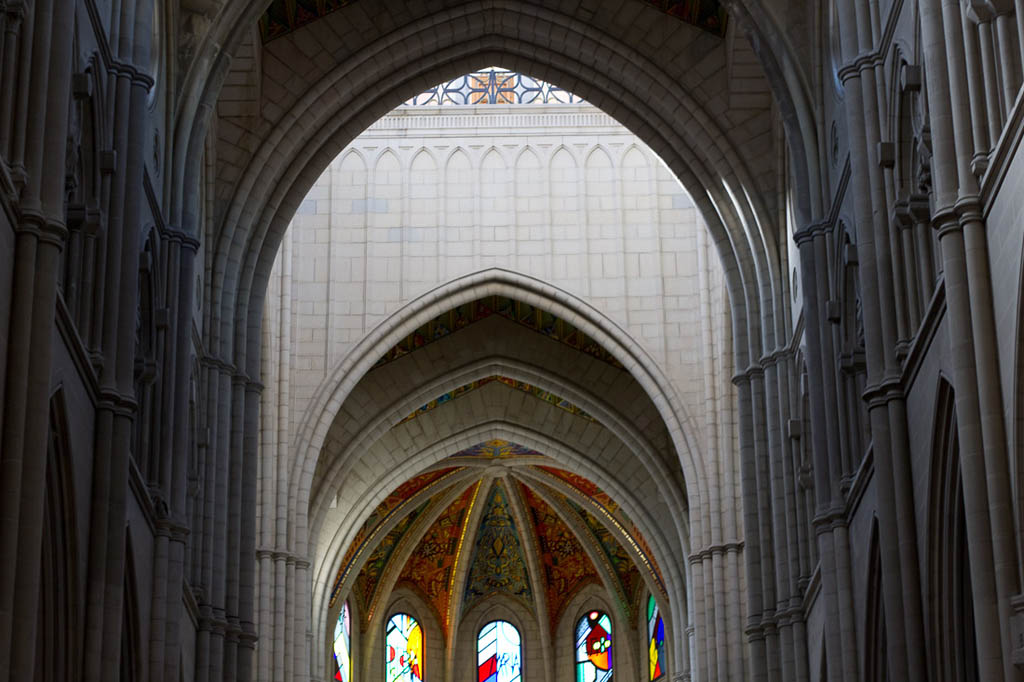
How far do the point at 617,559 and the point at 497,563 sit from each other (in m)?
2.91

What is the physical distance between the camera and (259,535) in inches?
1093

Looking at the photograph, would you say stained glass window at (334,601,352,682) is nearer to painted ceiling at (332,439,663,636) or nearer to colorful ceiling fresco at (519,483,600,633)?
painted ceiling at (332,439,663,636)

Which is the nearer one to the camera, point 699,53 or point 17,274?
point 17,274

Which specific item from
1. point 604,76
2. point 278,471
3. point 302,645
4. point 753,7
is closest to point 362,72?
point 604,76

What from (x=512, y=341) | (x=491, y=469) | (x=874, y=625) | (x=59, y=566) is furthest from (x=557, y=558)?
(x=59, y=566)

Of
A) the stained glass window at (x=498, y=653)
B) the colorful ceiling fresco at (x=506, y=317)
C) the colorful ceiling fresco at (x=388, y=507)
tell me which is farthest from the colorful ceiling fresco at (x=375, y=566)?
the colorful ceiling fresco at (x=506, y=317)

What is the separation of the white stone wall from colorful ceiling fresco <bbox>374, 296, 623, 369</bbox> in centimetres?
132

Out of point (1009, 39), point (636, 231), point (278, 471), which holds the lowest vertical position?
point (1009, 39)

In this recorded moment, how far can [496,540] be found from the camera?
39312mm

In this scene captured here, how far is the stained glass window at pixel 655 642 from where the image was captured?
3734 centimetres

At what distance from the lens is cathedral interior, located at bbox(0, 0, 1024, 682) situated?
12.0m

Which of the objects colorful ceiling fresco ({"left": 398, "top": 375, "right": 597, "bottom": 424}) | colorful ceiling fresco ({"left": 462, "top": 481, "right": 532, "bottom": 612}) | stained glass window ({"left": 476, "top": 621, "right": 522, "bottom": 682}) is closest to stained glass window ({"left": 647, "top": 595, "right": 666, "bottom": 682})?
colorful ceiling fresco ({"left": 462, "top": 481, "right": 532, "bottom": 612})

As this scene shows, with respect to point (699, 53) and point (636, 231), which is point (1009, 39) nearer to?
point (699, 53)

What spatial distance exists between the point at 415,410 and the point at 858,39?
17348mm
